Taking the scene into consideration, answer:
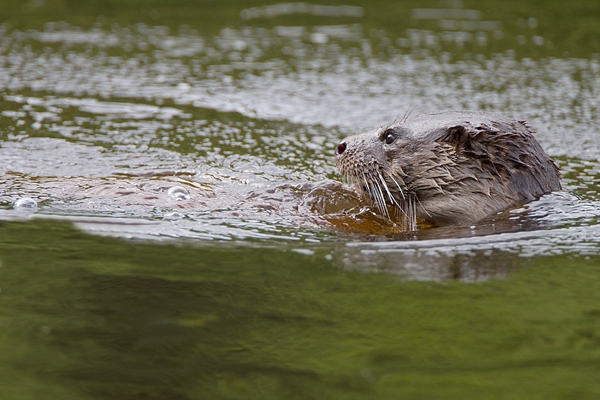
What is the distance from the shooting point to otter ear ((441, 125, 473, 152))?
4047 millimetres

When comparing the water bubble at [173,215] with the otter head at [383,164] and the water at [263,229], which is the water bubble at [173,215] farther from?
the otter head at [383,164]

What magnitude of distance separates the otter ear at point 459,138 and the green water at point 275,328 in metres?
0.87

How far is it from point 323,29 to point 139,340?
21.8ft

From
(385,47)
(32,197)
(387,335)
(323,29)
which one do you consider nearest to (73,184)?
(32,197)

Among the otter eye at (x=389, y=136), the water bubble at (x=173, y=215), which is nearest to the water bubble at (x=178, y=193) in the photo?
the water bubble at (x=173, y=215)

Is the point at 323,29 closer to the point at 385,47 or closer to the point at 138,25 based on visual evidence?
the point at 385,47

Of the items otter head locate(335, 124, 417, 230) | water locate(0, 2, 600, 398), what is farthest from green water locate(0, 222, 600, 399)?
otter head locate(335, 124, 417, 230)

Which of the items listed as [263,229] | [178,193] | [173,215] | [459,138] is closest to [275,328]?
[263,229]

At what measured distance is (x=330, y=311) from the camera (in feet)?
9.23

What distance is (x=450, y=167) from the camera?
13.4 feet

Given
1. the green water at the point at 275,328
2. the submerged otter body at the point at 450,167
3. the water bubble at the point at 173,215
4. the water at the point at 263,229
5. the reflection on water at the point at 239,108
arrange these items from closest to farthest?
the green water at the point at 275,328 → the water at the point at 263,229 → the water bubble at the point at 173,215 → the submerged otter body at the point at 450,167 → the reflection on water at the point at 239,108

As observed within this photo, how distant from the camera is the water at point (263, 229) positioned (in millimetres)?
2475

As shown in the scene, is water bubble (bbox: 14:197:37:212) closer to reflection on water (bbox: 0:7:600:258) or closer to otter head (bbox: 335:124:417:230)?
reflection on water (bbox: 0:7:600:258)

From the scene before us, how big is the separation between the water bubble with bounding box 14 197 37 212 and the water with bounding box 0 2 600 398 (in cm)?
2
